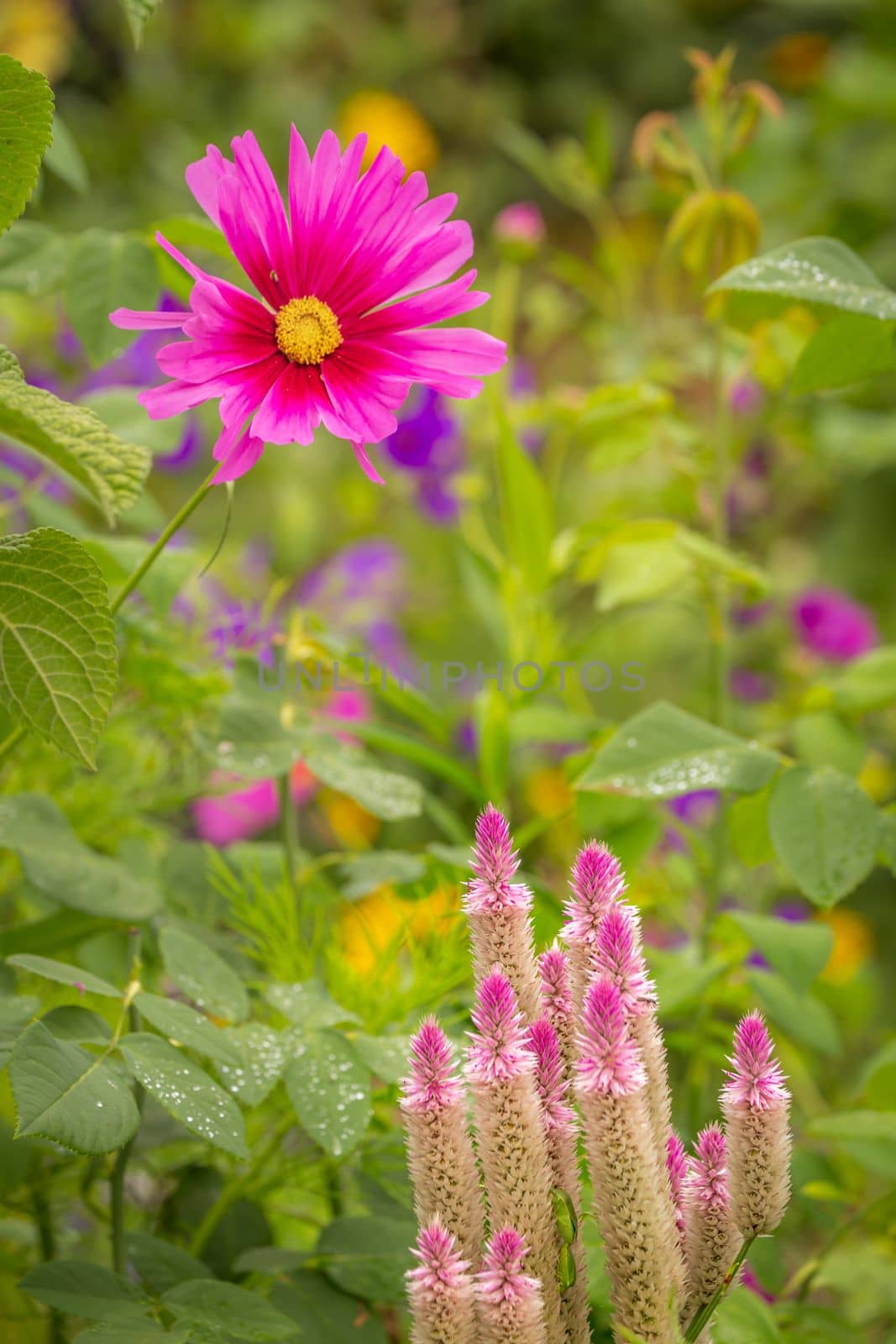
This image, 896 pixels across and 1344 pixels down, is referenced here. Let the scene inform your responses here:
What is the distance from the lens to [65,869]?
1.57ft

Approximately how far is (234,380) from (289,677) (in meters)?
0.27

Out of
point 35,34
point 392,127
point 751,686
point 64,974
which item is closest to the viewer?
point 64,974

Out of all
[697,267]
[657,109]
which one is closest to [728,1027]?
[697,267]

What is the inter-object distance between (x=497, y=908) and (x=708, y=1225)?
10 centimetres

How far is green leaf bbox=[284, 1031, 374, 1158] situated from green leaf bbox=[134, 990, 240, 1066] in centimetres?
2

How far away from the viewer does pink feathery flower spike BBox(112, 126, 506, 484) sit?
0.36m

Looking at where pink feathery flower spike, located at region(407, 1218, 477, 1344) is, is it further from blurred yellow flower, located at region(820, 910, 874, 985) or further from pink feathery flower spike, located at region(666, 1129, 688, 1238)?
blurred yellow flower, located at region(820, 910, 874, 985)

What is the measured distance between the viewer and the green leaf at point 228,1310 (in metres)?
0.37

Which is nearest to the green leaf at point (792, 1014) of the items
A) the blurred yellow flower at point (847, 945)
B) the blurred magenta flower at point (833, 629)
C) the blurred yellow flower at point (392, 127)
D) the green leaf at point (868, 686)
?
the green leaf at point (868, 686)

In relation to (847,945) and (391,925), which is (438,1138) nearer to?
(391,925)

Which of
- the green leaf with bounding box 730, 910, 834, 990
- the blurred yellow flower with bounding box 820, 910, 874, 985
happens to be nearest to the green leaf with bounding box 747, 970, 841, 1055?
the green leaf with bounding box 730, 910, 834, 990

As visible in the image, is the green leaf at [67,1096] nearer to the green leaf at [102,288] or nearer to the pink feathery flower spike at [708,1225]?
the pink feathery flower spike at [708,1225]

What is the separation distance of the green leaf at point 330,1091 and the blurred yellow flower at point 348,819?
1.71 feet

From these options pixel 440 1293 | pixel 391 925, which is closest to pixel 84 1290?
pixel 440 1293
